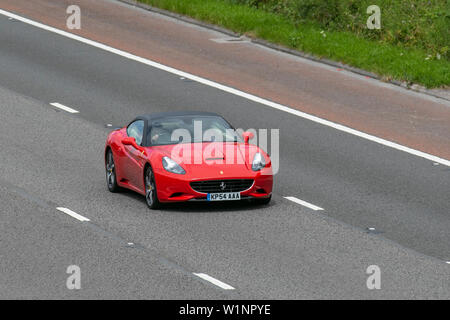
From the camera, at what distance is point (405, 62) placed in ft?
102

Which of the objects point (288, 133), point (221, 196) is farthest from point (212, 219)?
point (288, 133)

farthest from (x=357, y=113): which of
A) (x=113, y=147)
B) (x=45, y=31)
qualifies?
(x=45, y=31)

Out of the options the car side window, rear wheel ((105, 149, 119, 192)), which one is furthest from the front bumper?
rear wheel ((105, 149, 119, 192))

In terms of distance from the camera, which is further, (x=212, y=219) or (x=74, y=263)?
(x=212, y=219)

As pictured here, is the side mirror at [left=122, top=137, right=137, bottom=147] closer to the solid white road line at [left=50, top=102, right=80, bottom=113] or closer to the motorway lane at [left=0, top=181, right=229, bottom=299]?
the motorway lane at [left=0, top=181, right=229, bottom=299]

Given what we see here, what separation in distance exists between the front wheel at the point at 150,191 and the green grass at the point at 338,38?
11.7 m

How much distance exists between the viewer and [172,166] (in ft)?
65.4

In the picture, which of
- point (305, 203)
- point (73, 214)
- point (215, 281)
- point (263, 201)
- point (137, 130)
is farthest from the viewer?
point (137, 130)

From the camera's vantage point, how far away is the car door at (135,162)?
67.7 ft

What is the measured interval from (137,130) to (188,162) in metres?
2.04

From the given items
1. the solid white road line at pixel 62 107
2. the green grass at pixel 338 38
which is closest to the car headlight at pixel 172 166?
the solid white road line at pixel 62 107

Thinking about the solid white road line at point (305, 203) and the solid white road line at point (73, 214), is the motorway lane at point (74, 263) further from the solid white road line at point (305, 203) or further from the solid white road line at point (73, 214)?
the solid white road line at point (305, 203)

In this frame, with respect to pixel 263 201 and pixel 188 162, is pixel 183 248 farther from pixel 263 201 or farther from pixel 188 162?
pixel 263 201
